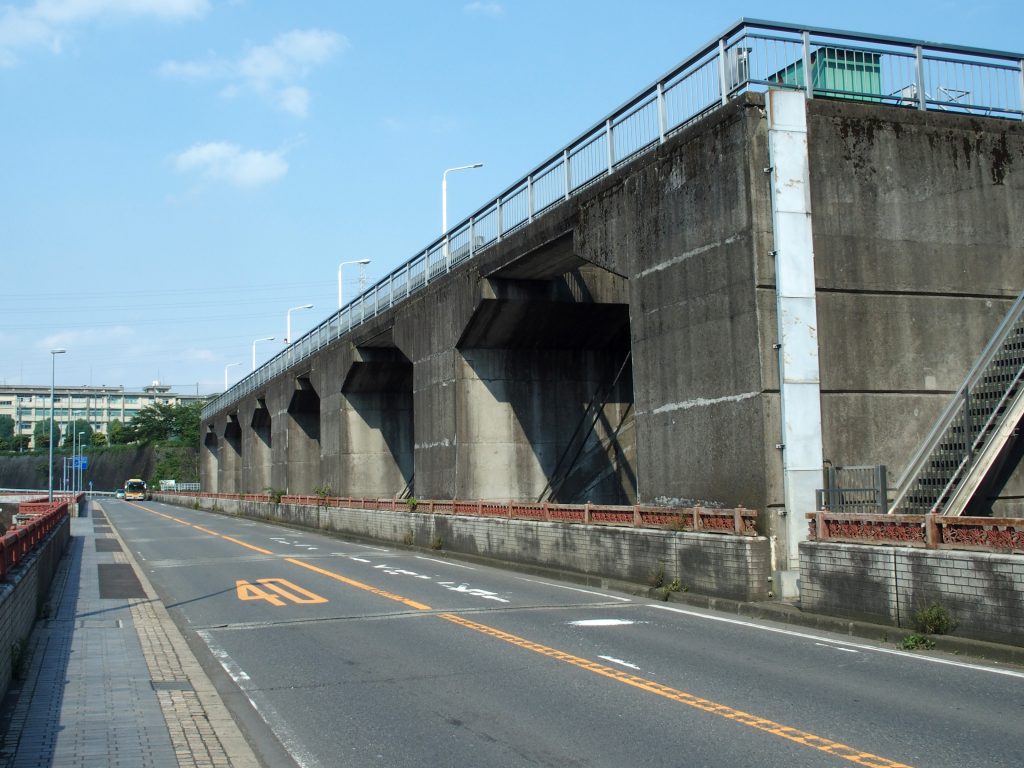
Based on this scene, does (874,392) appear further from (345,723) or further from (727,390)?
(345,723)

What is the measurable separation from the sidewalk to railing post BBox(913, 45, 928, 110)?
46.3 feet

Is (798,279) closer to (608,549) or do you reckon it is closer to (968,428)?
(968,428)

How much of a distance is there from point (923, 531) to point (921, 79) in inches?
349

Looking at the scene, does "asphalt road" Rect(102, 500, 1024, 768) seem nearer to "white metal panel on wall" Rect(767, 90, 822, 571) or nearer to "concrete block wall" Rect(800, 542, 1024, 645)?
"concrete block wall" Rect(800, 542, 1024, 645)

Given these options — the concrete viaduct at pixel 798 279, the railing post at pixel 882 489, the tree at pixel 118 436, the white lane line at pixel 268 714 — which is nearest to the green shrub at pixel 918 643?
the railing post at pixel 882 489

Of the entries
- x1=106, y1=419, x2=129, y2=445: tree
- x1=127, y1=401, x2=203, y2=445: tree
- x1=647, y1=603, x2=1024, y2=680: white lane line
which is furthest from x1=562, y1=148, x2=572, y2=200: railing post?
x1=106, y1=419, x2=129, y2=445: tree

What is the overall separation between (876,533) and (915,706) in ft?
13.9

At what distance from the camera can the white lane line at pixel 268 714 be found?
6871 millimetres

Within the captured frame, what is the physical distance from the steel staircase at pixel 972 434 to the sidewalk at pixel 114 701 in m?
9.08

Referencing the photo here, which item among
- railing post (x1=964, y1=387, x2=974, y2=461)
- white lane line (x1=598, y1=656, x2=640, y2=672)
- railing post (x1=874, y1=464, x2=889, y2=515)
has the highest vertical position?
railing post (x1=964, y1=387, x2=974, y2=461)

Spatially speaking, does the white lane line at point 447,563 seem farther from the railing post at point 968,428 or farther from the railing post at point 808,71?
the railing post at point 808,71

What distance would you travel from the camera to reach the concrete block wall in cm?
988

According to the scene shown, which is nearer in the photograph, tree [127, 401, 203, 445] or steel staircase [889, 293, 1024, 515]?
steel staircase [889, 293, 1024, 515]

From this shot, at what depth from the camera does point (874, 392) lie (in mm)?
15188
